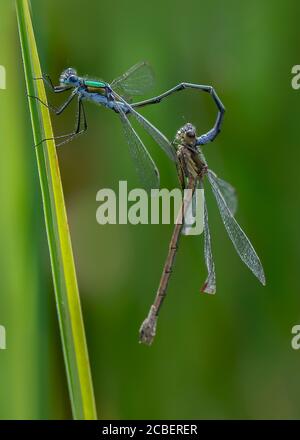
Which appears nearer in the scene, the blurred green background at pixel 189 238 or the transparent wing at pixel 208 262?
the transparent wing at pixel 208 262

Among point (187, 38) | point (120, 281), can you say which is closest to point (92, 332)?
point (120, 281)

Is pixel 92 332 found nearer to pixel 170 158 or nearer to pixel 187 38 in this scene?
pixel 170 158

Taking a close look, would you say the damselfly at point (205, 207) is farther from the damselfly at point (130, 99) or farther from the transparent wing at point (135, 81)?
the transparent wing at point (135, 81)

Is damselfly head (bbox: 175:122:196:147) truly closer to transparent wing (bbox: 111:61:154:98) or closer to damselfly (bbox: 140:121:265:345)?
damselfly (bbox: 140:121:265:345)

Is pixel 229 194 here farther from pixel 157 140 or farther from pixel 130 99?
pixel 130 99

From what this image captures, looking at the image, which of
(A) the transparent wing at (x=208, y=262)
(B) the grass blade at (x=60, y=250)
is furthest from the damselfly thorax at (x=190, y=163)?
(B) the grass blade at (x=60, y=250)

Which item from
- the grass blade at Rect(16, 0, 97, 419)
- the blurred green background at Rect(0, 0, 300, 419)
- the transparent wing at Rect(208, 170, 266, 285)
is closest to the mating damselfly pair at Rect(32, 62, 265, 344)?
the transparent wing at Rect(208, 170, 266, 285)
